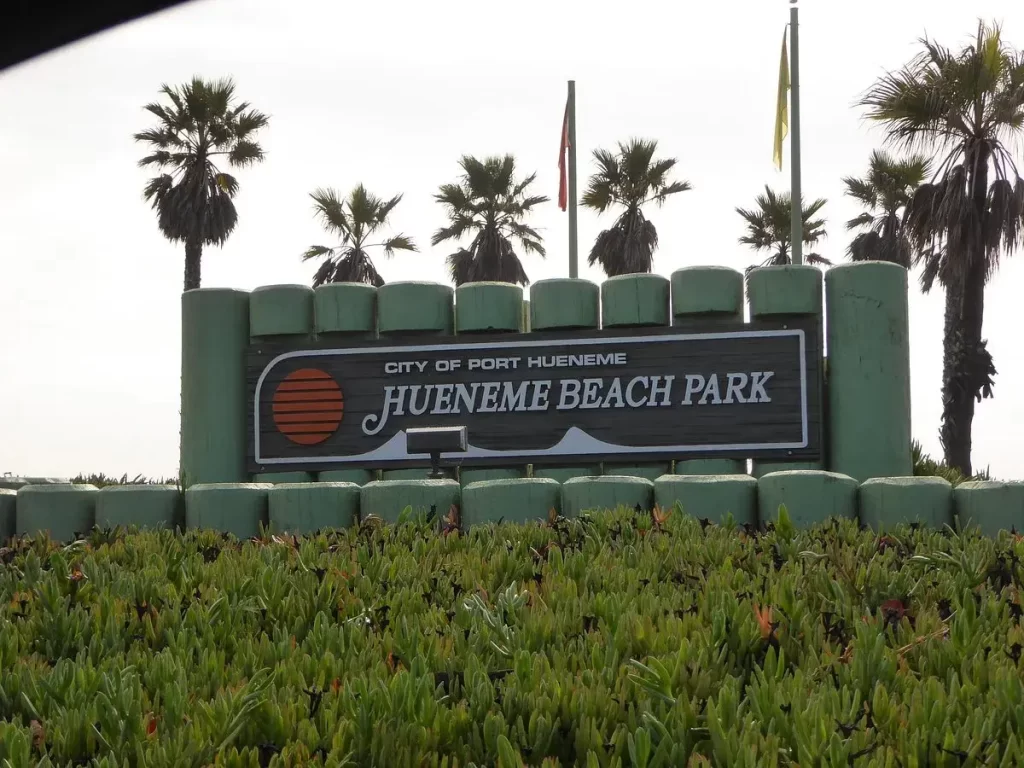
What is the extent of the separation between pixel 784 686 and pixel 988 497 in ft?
17.4

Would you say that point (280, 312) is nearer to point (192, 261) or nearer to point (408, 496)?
point (408, 496)

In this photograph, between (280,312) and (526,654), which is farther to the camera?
(280,312)

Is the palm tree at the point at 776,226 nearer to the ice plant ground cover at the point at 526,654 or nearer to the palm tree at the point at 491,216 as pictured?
the palm tree at the point at 491,216

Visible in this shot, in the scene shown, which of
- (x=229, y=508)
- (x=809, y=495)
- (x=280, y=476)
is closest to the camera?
(x=809, y=495)

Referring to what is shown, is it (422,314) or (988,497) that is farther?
(422,314)

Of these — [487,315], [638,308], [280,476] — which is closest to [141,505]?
[280,476]

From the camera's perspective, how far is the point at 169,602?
169 inches

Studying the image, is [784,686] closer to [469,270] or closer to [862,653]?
[862,653]

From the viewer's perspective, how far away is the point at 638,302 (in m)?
11.6

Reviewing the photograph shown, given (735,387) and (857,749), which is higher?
(735,387)

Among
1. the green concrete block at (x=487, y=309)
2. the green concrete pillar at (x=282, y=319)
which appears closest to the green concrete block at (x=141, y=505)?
the green concrete pillar at (x=282, y=319)

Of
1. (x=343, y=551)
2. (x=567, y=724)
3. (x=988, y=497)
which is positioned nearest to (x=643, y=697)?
(x=567, y=724)

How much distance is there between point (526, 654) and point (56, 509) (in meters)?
6.76

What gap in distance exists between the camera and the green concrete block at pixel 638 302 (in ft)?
38.0
